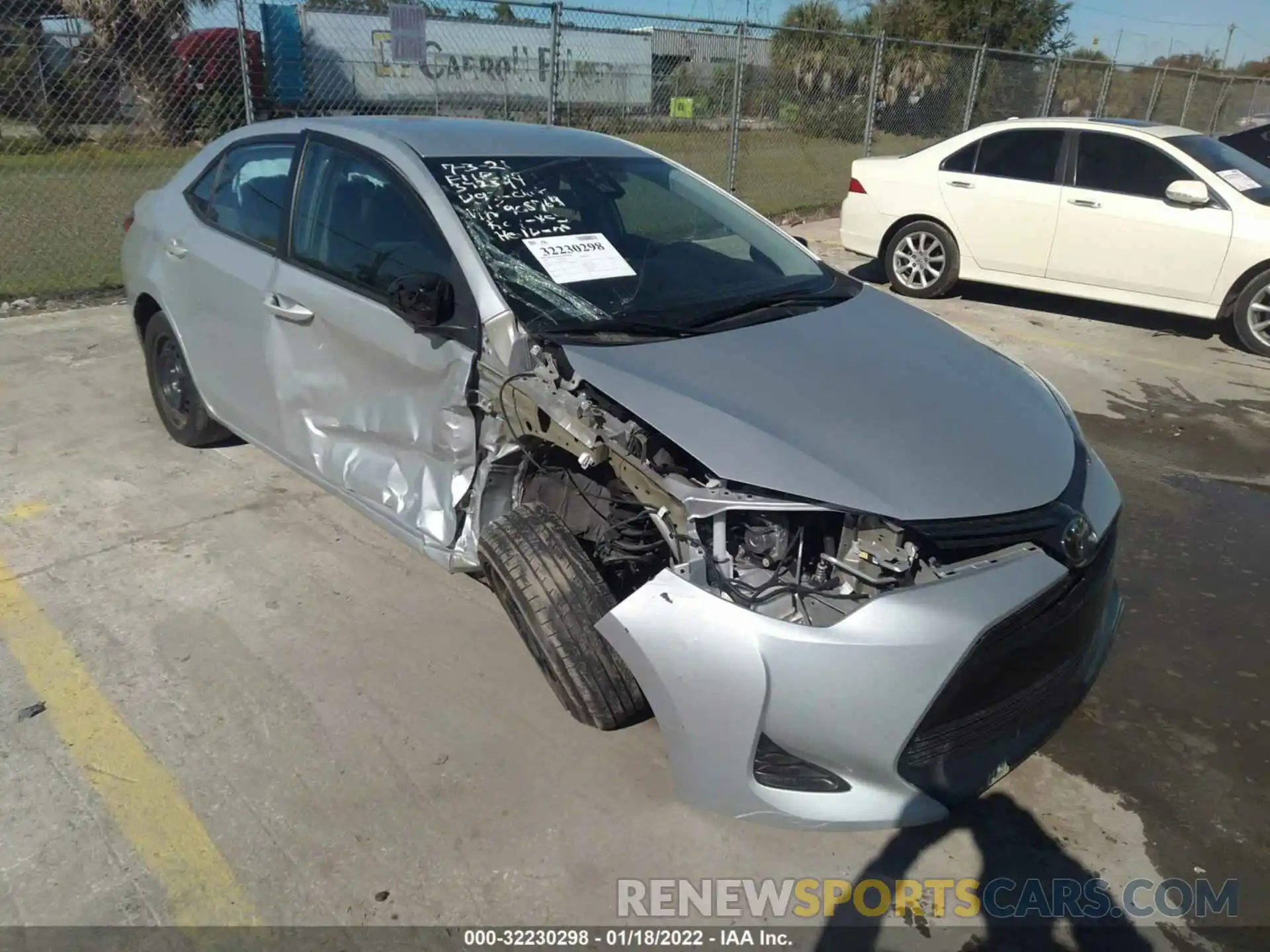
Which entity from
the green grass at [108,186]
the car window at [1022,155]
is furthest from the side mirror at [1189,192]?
the green grass at [108,186]

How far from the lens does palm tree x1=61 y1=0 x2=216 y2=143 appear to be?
1077cm

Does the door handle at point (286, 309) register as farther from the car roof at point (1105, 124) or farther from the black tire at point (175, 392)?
the car roof at point (1105, 124)

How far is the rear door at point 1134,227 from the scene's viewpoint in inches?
279

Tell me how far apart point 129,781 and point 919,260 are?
7641mm

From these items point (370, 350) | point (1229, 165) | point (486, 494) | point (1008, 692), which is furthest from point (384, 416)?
point (1229, 165)

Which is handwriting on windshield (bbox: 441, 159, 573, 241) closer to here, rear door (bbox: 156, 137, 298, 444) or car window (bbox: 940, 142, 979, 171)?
rear door (bbox: 156, 137, 298, 444)

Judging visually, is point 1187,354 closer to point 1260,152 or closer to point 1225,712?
point 1225,712

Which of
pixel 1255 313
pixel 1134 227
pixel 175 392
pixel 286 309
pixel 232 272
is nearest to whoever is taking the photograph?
pixel 286 309

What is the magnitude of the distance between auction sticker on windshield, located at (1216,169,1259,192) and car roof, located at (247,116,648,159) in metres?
5.43

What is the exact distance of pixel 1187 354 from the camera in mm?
7230

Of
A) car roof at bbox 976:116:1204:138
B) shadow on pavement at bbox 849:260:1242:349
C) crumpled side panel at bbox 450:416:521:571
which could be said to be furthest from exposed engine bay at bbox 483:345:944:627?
car roof at bbox 976:116:1204:138

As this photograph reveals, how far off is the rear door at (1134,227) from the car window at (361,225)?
6.20m

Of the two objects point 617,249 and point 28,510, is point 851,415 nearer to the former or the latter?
A: point 617,249

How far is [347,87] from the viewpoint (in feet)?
39.9
